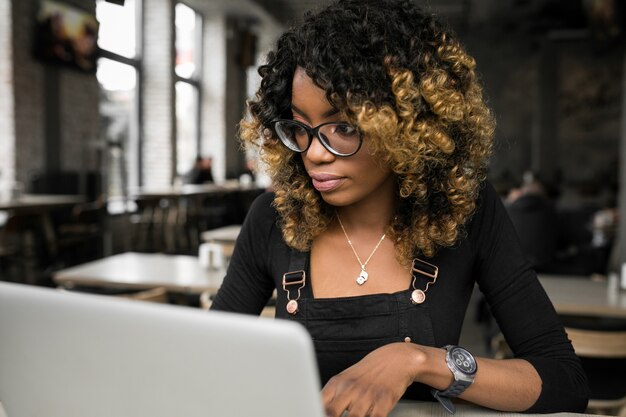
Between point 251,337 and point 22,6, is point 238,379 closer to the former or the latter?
point 251,337

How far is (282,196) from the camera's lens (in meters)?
1.24

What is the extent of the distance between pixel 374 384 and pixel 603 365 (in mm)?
1936

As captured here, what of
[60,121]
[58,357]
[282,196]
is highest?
[60,121]

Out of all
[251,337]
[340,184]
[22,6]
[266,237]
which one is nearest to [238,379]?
[251,337]

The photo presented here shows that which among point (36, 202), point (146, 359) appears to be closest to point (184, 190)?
point (36, 202)

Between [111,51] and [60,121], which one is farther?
[111,51]

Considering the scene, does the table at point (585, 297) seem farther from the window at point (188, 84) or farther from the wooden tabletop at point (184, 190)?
the window at point (188, 84)

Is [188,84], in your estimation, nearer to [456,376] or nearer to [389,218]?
[389,218]

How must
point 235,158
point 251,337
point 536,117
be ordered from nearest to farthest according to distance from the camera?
point 251,337 → point 235,158 → point 536,117

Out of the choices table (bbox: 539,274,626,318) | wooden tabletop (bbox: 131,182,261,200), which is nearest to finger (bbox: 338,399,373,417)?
table (bbox: 539,274,626,318)

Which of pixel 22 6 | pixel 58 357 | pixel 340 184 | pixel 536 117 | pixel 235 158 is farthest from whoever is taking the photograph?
Answer: pixel 536 117

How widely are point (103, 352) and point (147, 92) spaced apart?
9275 mm

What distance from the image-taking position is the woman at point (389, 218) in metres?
1.01

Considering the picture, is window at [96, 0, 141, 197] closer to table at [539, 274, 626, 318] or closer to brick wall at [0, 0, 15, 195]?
brick wall at [0, 0, 15, 195]
